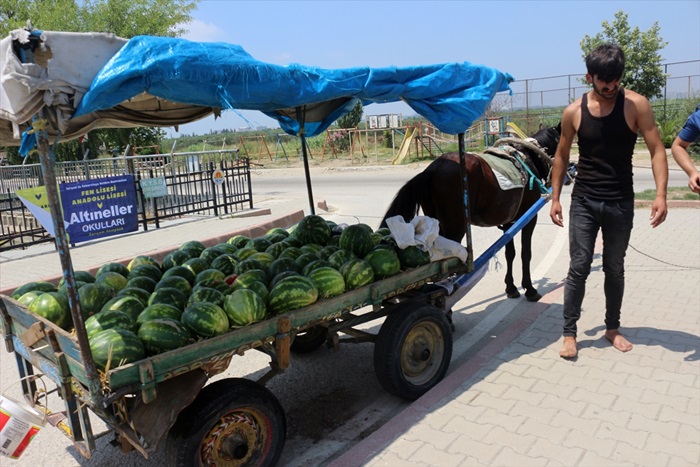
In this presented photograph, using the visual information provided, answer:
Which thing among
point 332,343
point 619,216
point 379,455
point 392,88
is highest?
point 392,88

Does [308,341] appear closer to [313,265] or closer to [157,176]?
[313,265]

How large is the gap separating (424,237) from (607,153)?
155 centimetres

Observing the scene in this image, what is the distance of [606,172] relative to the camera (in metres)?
4.25

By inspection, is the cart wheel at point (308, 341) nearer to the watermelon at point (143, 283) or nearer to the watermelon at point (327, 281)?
the watermelon at point (327, 281)

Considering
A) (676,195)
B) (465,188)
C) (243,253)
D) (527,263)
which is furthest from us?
(676,195)

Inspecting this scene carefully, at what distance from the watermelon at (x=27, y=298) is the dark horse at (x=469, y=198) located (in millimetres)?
2993

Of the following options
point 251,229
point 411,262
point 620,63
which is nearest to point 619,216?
point 620,63

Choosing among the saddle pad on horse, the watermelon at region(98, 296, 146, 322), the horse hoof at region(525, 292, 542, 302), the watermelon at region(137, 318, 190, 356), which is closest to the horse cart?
the watermelon at region(137, 318, 190, 356)

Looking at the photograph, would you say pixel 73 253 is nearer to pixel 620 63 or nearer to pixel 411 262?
pixel 411 262

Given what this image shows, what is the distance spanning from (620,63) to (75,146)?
20842 mm

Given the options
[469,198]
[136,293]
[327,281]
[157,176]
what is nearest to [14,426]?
[136,293]

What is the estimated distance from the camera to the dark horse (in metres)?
5.39

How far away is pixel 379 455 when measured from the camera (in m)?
3.42

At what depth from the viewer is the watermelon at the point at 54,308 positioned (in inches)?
129
